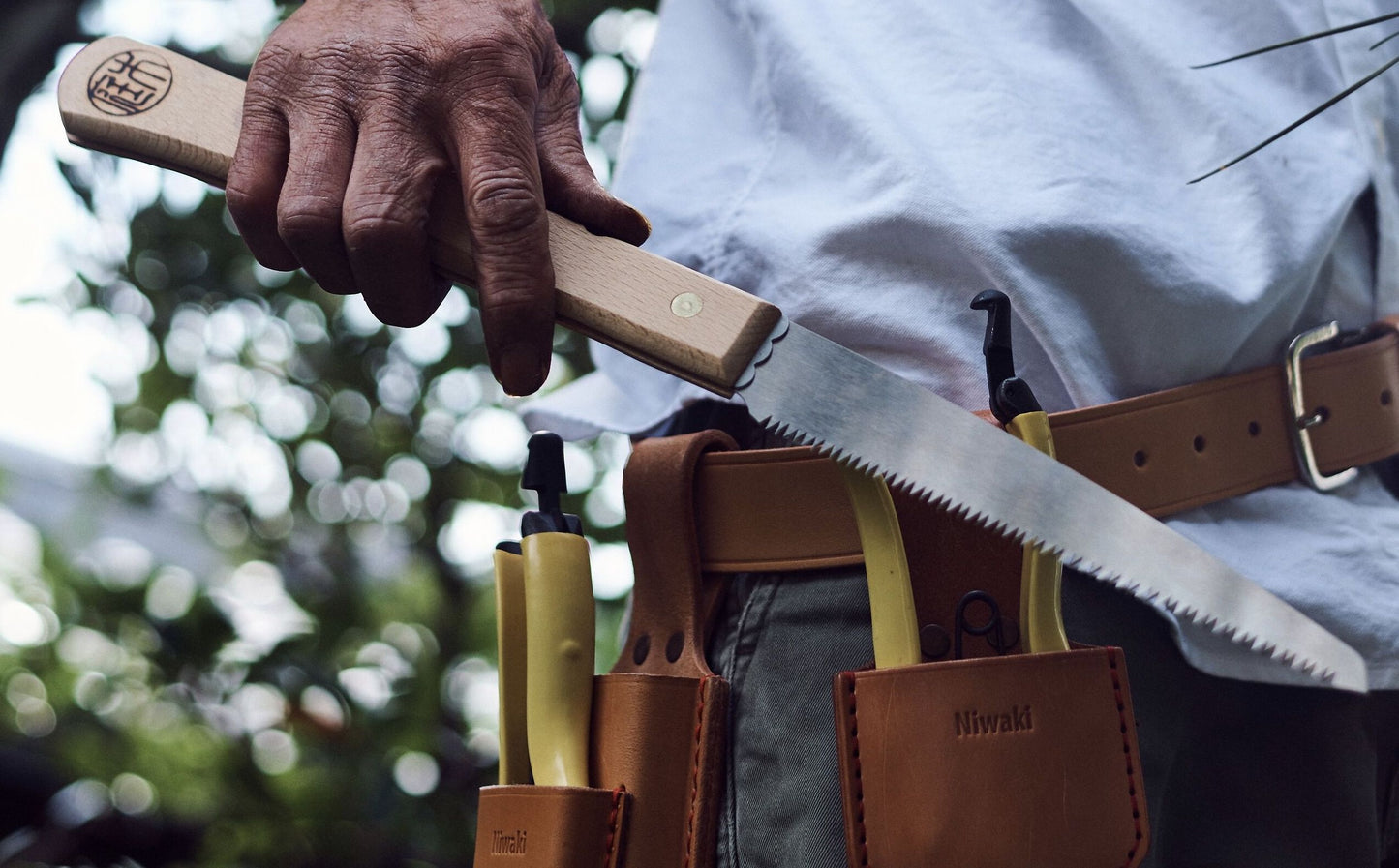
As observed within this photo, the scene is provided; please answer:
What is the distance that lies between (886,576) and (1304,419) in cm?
43

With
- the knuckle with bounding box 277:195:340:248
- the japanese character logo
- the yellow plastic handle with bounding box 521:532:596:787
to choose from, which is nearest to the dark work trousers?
the yellow plastic handle with bounding box 521:532:596:787

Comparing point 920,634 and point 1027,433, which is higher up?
point 1027,433

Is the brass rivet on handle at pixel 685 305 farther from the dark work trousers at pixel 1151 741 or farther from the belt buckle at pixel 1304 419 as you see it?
the belt buckle at pixel 1304 419

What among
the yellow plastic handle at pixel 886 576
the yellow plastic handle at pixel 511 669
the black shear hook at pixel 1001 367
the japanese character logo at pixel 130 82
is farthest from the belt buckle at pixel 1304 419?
the japanese character logo at pixel 130 82

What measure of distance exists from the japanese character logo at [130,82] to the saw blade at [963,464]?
0.52m

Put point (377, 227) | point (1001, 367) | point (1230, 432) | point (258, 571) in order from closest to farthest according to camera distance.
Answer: point (377, 227)
point (1001, 367)
point (1230, 432)
point (258, 571)

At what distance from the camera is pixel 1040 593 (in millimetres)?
748

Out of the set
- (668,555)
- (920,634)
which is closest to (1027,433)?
(920,634)

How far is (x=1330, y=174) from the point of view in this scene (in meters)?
0.95

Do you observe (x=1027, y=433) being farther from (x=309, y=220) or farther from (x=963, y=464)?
(x=309, y=220)

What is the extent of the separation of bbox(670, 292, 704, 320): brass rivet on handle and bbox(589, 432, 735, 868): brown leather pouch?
6.0 inches

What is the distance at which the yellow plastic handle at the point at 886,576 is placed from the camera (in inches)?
29.4

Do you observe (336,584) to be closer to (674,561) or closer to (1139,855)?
(674,561)

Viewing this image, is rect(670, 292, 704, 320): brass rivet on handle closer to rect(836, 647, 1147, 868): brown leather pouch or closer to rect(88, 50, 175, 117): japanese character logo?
rect(836, 647, 1147, 868): brown leather pouch
